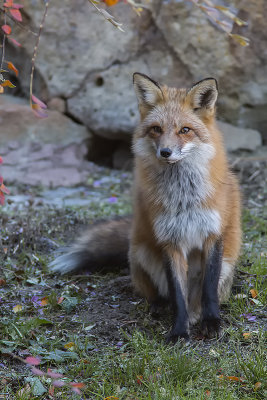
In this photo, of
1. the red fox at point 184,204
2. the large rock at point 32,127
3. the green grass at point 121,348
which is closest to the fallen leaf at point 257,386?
the green grass at point 121,348

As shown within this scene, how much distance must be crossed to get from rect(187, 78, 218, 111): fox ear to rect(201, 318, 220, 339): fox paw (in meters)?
1.33

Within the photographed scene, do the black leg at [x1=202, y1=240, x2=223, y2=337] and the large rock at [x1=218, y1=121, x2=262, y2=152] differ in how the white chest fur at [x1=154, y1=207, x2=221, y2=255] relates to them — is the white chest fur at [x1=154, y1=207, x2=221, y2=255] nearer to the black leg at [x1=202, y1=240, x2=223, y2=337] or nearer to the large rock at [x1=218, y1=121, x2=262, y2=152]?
the black leg at [x1=202, y1=240, x2=223, y2=337]

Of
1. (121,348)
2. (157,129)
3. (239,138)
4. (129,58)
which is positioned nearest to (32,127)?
(129,58)

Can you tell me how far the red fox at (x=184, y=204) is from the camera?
333 cm

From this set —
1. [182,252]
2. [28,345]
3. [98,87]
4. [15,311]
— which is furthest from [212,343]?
[98,87]

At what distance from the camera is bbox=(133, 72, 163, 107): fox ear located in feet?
11.4

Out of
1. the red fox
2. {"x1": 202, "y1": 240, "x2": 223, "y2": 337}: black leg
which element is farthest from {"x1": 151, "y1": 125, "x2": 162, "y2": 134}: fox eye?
{"x1": 202, "y1": 240, "x2": 223, "y2": 337}: black leg

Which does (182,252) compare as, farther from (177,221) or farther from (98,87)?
(98,87)

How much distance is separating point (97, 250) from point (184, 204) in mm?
1145

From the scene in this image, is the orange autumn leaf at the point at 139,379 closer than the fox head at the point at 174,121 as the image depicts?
Yes

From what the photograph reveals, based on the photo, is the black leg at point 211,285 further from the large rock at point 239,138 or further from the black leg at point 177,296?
the large rock at point 239,138

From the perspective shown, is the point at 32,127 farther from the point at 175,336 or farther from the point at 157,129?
the point at 175,336

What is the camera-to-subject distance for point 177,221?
3350 millimetres

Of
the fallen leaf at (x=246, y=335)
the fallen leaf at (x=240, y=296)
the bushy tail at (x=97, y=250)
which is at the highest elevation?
the fallen leaf at (x=246, y=335)
